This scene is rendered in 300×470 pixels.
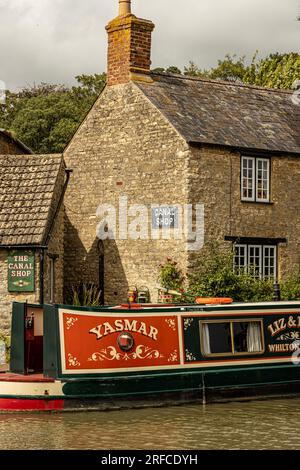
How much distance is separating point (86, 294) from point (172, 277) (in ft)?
9.52

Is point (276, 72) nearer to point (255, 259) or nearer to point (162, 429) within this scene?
point (255, 259)

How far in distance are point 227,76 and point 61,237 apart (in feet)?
82.6

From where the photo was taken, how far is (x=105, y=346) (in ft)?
55.2

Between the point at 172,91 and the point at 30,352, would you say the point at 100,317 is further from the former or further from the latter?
the point at 172,91

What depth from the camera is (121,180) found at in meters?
26.9

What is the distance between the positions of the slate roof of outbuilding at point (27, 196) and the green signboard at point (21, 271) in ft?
0.97

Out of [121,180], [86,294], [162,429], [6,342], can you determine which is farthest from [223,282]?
[162,429]

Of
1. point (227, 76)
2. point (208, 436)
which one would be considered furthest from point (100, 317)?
point (227, 76)

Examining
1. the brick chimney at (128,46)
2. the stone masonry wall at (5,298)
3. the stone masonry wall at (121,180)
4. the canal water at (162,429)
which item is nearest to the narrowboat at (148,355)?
the canal water at (162,429)

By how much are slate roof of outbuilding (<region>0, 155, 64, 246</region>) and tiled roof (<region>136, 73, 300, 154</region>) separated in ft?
12.1

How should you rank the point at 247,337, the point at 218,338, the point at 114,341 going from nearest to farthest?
the point at 114,341, the point at 218,338, the point at 247,337

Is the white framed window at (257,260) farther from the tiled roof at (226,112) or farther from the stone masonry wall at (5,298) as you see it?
the stone masonry wall at (5,298)

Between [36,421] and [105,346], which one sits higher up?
[105,346]

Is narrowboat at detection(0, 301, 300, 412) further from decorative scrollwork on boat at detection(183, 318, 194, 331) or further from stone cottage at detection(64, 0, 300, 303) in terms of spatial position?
stone cottage at detection(64, 0, 300, 303)
